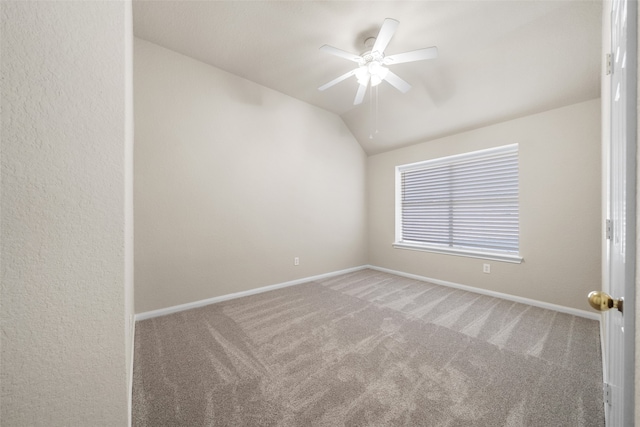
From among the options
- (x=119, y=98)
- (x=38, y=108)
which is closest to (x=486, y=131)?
(x=119, y=98)

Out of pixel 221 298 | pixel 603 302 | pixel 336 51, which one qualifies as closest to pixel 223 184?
pixel 221 298

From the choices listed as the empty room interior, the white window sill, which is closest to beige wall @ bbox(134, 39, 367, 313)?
the empty room interior

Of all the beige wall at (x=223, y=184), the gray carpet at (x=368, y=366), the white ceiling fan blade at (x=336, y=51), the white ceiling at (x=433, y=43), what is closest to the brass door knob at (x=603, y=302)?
the gray carpet at (x=368, y=366)

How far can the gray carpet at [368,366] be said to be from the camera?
4.20 ft

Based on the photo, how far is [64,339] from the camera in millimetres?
752

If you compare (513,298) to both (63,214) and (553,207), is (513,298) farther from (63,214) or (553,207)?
(63,214)

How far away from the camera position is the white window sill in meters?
2.87

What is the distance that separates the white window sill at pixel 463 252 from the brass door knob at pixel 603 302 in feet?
8.90

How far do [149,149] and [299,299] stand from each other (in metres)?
2.35

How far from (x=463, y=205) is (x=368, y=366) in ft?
9.22

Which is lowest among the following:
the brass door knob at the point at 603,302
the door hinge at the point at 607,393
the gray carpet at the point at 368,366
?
the gray carpet at the point at 368,366

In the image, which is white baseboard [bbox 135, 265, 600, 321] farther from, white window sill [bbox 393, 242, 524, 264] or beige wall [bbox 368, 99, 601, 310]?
white window sill [bbox 393, 242, 524, 264]

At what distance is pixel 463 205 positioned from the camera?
11.4ft

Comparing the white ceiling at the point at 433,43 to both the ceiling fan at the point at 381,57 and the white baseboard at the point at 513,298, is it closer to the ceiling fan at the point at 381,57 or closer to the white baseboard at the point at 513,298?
Answer: the ceiling fan at the point at 381,57
